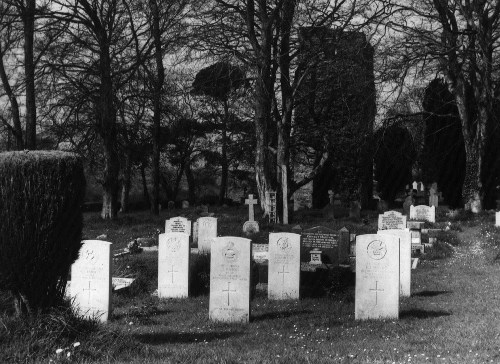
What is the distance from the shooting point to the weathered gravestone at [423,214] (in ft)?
83.8

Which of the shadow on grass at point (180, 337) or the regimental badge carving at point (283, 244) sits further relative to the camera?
the regimental badge carving at point (283, 244)

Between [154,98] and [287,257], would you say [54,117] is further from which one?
[287,257]

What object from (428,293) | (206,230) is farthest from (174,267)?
(206,230)

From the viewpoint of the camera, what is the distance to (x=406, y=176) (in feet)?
147

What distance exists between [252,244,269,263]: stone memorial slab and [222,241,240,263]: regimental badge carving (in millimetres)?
4560

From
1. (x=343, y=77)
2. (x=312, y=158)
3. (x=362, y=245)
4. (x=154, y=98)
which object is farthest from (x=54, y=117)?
(x=362, y=245)

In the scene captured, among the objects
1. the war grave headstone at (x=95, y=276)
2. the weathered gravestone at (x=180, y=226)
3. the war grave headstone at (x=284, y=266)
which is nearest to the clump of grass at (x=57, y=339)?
the war grave headstone at (x=95, y=276)

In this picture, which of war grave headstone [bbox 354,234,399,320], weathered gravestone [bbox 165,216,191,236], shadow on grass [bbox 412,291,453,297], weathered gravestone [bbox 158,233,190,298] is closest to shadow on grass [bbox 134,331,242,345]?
war grave headstone [bbox 354,234,399,320]

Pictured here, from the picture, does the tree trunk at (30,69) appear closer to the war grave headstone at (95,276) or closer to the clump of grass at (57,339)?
the war grave headstone at (95,276)

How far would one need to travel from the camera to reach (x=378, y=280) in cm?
988

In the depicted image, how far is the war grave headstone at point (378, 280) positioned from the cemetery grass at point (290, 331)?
0.87ft

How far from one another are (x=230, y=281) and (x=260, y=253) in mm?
6008

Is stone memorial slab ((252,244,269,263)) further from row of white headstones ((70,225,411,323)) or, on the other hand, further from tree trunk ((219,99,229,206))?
tree trunk ((219,99,229,206))

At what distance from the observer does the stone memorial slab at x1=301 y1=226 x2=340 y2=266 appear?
15109mm
